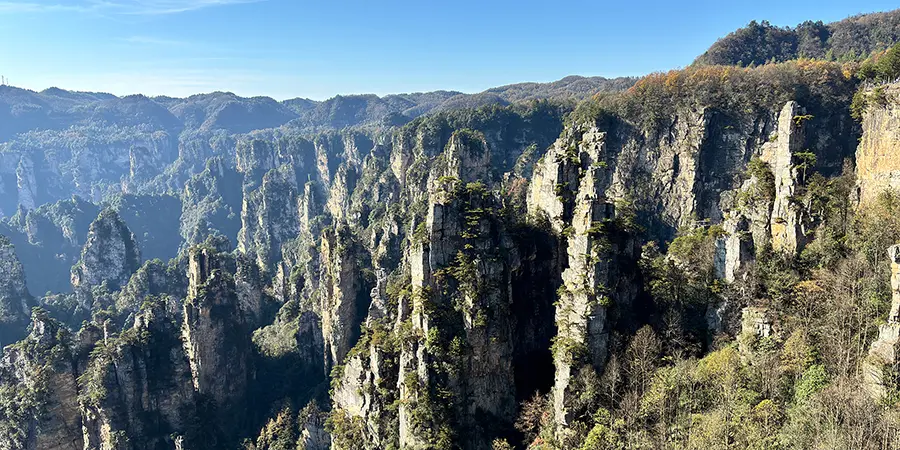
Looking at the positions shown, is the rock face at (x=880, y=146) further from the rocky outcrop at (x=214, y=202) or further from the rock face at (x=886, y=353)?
the rocky outcrop at (x=214, y=202)

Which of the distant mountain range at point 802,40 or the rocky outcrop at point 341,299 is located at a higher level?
the distant mountain range at point 802,40

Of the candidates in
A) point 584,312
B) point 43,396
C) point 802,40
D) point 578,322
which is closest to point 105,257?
point 43,396

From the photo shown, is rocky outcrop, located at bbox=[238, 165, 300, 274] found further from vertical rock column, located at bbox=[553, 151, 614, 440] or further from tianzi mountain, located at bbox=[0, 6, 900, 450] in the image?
vertical rock column, located at bbox=[553, 151, 614, 440]

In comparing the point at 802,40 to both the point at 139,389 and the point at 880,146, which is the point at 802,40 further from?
the point at 139,389

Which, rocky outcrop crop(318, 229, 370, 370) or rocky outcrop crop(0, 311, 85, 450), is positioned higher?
rocky outcrop crop(318, 229, 370, 370)

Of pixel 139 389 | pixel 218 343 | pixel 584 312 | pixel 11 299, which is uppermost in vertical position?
pixel 584 312

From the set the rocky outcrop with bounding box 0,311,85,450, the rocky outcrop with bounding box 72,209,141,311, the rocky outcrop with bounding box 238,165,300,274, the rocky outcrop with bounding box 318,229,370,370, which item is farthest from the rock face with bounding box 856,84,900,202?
the rocky outcrop with bounding box 238,165,300,274

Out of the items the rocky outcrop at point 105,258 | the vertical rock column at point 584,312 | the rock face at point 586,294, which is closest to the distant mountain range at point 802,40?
the rock face at point 586,294
